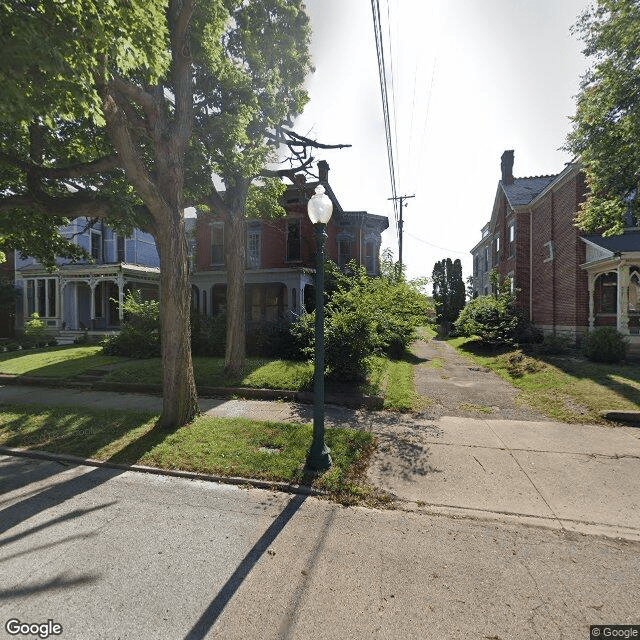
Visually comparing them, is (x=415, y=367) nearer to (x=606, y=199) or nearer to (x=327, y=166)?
(x=606, y=199)

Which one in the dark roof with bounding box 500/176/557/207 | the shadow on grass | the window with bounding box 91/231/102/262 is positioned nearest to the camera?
the shadow on grass

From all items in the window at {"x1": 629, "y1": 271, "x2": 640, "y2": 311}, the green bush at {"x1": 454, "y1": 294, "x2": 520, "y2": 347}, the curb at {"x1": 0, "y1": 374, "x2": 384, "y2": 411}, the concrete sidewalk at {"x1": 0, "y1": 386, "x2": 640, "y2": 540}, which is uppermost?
the window at {"x1": 629, "y1": 271, "x2": 640, "y2": 311}

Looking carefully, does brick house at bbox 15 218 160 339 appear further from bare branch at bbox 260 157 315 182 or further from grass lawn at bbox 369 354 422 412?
grass lawn at bbox 369 354 422 412

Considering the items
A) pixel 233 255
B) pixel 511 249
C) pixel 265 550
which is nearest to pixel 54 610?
pixel 265 550

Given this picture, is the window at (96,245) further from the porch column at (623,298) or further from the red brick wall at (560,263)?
the porch column at (623,298)

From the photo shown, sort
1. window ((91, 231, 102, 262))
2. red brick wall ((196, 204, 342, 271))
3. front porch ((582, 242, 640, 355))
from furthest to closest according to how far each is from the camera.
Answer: window ((91, 231, 102, 262)) → red brick wall ((196, 204, 342, 271)) → front porch ((582, 242, 640, 355))

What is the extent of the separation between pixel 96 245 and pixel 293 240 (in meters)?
13.7

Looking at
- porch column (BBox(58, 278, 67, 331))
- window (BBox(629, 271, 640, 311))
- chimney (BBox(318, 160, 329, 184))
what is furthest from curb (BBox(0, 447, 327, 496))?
porch column (BBox(58, 278, 67, 331))

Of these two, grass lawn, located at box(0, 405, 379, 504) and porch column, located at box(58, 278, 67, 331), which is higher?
porch column, located at box(58, 278, 67, 331)

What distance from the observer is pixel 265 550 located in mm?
3248

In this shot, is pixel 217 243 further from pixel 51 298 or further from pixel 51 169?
pixel 51 169

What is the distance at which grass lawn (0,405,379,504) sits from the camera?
15.5 ft

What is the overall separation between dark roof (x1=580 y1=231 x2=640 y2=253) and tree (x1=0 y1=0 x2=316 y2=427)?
13.8 meters

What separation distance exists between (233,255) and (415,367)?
8.00 meters
